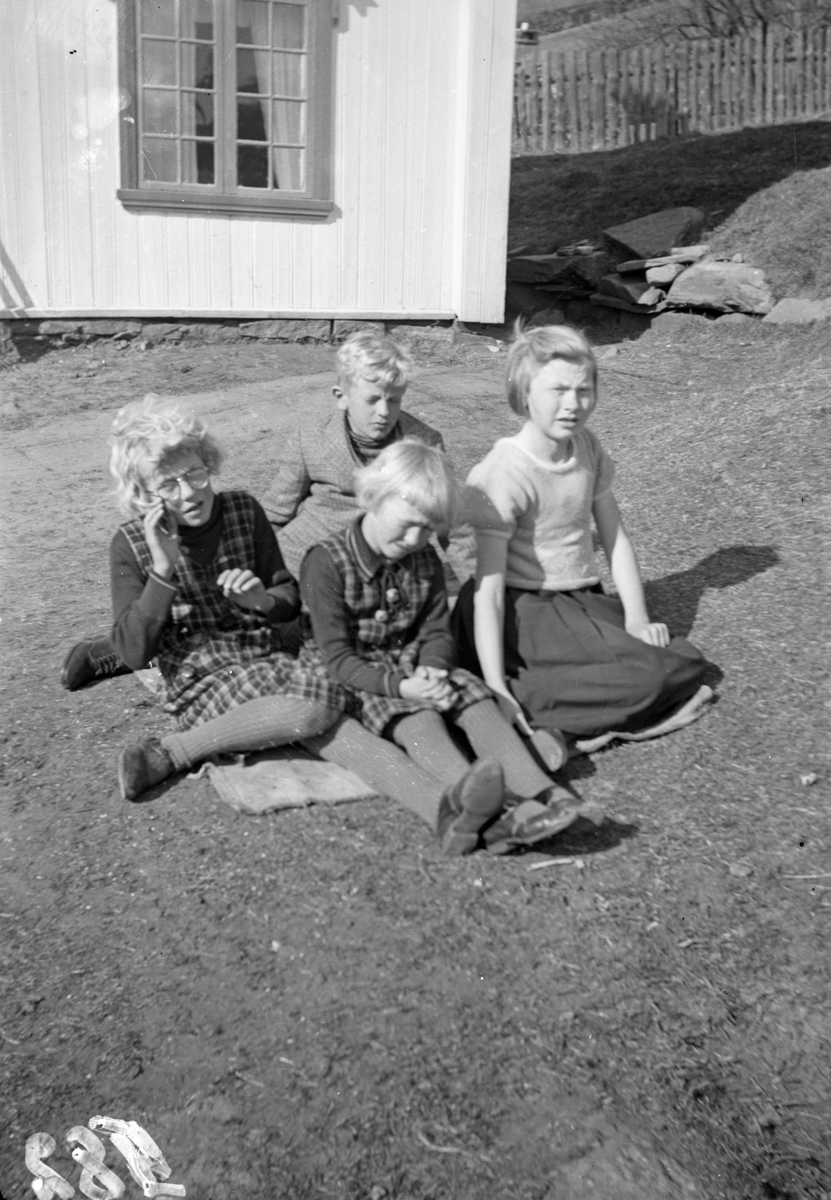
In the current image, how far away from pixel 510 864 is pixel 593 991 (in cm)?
50

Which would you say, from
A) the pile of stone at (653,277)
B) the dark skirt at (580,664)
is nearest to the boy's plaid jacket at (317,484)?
the dark skirt at (580,664)

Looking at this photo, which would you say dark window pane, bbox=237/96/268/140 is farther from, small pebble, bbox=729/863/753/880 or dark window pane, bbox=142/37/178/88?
small pebble, bbox=729/863/753/880

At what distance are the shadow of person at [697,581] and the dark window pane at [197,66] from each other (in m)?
6.31

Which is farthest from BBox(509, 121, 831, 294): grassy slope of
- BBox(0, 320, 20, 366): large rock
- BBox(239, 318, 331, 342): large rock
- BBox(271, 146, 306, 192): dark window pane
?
BBox(0, 320, 20, 366): large rock

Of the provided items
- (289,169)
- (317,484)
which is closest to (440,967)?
(317,484)

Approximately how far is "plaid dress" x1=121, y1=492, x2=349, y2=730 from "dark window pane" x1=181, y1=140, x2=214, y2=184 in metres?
6.52

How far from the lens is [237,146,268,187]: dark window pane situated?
966 cm

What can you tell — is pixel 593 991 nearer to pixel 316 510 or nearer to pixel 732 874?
pixel 732 874

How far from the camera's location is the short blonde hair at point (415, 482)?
3410 mm

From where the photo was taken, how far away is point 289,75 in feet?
31.1

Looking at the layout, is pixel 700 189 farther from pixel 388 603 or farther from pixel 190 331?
pixel 388 603

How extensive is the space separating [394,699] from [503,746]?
350 mm

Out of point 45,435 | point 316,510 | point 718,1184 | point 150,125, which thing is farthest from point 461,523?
point 150,125

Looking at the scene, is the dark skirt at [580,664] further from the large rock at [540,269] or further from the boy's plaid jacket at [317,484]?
the large rock at [540,269]
